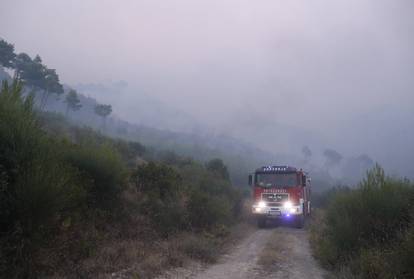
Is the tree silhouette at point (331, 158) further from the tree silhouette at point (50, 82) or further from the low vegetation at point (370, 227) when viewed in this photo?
the low vegetation at point (370, 227)

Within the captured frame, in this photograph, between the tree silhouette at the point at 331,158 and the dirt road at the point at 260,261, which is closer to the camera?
the dirt road at the point at 260,261

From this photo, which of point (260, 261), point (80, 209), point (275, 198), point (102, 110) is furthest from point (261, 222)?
point (102, 110)

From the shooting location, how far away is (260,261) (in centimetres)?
1280

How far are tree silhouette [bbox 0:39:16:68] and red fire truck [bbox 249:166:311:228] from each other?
2215 inches

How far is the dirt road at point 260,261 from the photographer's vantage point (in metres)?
10.9

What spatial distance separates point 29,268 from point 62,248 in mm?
1426

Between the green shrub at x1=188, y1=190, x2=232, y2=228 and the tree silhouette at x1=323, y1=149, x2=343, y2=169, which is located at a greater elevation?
the tree silhouette at x1=323, y1=149, x2=343, y2=169

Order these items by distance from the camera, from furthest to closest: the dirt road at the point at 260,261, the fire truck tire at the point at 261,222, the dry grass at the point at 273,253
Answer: the fire truck tire at the point at 261,222, the dry grass at the point at 273,253, the dirt road at the point at 260,261

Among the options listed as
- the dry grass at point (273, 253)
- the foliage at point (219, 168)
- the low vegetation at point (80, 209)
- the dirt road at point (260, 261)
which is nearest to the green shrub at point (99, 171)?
the low vegetation at point (80, 209)

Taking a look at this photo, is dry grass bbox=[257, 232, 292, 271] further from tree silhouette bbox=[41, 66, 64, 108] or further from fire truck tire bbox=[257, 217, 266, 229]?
tree silhouette bbox=[41, 66, 64, 108]

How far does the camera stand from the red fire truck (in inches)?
866

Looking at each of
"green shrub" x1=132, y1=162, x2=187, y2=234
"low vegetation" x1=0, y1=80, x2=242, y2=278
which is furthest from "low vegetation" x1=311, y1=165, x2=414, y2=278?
"green shrub" x1=132, y1=162, x2=187, y2=234

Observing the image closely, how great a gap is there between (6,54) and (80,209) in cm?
6193

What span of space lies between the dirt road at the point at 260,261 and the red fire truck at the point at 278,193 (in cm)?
338
